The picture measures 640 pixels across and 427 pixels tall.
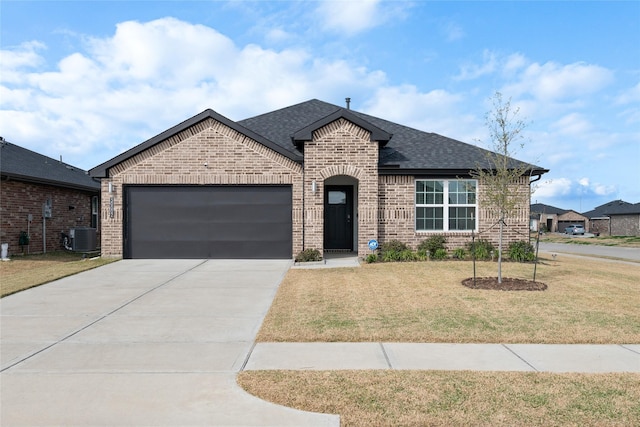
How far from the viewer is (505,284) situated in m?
10.5

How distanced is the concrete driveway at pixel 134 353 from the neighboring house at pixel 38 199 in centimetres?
764

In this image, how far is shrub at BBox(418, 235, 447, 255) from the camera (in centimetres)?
1540

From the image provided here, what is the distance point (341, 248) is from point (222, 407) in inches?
546

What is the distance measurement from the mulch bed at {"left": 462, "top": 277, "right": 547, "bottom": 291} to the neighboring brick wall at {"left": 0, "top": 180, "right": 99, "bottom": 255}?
52.3ft

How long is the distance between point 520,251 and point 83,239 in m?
15.8

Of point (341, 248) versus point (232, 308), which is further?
point (341, 248)

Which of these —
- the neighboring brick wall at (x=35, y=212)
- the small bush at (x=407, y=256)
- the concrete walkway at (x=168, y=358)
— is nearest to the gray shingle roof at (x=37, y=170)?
the neighboring brick wall at (x=35, y=212)

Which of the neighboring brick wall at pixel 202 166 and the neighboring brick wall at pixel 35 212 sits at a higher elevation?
the neighboring brick wall at pixel 202 166

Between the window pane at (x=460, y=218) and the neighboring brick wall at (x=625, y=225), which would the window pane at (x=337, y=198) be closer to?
the window pane at (x=460, y=218)

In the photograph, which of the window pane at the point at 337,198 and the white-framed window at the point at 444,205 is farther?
the window pane at the point at 337,198

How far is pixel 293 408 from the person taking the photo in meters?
4.14

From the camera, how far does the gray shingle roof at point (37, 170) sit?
17.2 m

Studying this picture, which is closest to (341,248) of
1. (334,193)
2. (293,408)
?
(334,193)

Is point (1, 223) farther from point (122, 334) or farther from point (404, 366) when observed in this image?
point (404, 366)
